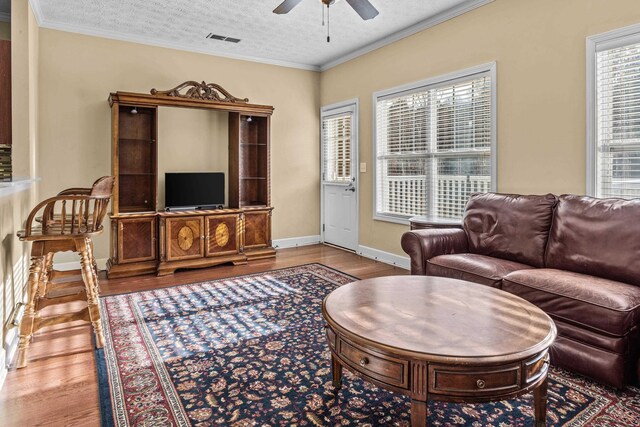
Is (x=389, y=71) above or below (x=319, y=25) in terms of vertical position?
below

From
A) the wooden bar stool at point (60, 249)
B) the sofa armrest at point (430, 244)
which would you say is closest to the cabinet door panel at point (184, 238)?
the wooden bar stool at point (60, 249)

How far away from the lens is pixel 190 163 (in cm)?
534

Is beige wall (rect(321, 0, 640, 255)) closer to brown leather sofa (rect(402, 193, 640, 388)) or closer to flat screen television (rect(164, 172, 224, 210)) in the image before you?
brown leather sofa (rect(402, 193, 640, 388))

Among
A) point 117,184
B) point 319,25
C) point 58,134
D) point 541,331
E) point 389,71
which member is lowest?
point 541,331

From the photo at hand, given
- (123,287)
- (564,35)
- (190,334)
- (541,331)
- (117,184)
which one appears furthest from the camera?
(117,184)

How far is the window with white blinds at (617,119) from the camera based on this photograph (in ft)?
9.50

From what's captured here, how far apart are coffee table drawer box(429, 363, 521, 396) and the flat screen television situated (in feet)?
13.7

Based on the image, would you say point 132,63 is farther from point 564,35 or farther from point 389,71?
point 564,35

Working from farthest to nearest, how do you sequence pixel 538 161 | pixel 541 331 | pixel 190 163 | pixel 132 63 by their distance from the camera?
pixel 190 163
pixel 132 63
pixel 538 161
pixel 541 331

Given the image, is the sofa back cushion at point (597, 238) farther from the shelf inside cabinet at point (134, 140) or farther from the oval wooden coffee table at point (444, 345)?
the shelf inside cabinet at point (134, 140)

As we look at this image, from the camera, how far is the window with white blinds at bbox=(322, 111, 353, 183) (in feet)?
19.5

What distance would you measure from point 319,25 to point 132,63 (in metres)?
2.35

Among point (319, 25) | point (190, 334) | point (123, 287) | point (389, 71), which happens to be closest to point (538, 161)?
point (389, 71)

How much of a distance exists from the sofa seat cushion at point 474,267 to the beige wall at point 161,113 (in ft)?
11.4
